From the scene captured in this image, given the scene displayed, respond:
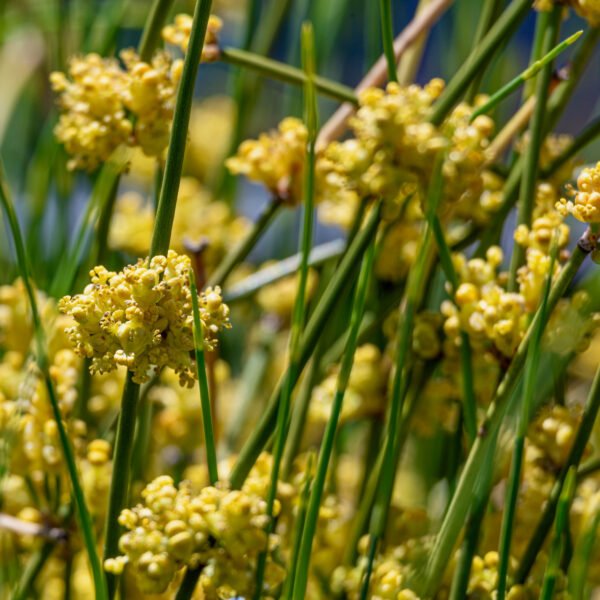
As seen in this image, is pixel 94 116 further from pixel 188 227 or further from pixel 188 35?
pixel 188 227

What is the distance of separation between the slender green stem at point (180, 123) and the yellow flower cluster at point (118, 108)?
0.12 m

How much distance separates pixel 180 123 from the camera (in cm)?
40

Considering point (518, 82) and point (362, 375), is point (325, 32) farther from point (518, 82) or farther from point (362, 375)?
point (518, 82)

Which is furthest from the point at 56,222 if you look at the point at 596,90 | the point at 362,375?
the point at 596,90

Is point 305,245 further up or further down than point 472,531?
further up

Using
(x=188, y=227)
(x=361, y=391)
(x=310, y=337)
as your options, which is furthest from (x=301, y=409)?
(x=188, y=227)

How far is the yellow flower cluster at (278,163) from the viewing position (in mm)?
626

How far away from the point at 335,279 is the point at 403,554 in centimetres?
16

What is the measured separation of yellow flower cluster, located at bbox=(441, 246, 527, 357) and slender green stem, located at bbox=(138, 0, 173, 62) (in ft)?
0.65

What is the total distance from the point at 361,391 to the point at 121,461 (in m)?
0.26

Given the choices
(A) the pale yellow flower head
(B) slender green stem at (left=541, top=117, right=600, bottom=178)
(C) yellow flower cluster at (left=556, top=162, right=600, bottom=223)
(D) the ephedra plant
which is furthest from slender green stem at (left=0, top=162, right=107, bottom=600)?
(B) slender green stem at (left=541, top=117, right=600, bottom=178)

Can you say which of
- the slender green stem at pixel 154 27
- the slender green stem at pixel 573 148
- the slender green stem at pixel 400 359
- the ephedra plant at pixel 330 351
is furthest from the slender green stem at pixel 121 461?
the slender green stem at pixel 573 148

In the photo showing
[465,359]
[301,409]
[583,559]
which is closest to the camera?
[583,559]

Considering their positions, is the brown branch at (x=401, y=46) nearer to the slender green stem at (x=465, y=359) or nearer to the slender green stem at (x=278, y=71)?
the slender green stem at (x=278, y=71)
